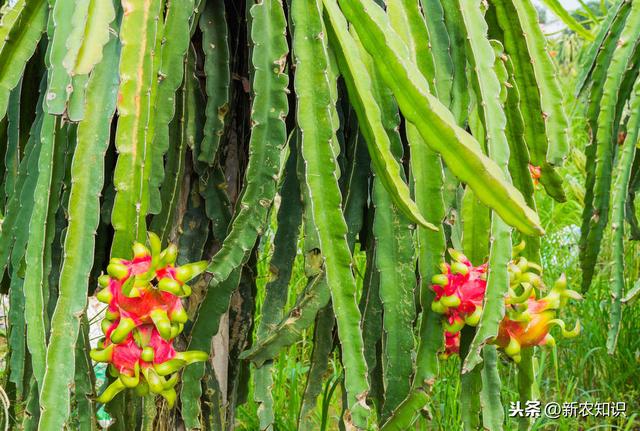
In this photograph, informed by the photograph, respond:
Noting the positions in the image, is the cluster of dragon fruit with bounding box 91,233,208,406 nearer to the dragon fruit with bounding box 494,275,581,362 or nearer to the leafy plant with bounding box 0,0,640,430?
the leafy plant with bounding box 0,0,640,430

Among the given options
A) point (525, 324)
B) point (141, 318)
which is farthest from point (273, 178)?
point (525, 324)

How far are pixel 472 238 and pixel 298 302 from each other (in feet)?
0.80

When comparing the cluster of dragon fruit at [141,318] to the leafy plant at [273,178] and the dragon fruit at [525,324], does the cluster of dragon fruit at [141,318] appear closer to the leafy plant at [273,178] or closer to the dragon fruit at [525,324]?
the leafy plant at [273,178]

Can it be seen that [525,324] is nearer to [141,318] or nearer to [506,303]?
[506,303]

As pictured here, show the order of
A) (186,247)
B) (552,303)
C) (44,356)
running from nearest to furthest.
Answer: (44,356) → (552,303) → (186,247)

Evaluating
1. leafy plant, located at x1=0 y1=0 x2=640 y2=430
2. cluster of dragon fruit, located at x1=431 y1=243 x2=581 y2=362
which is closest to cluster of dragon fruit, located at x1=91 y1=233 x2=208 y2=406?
leafy plant, located at x1=0 y1=0 x2=640 y2=430

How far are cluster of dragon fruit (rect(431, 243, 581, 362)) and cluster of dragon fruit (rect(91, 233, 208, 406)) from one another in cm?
32

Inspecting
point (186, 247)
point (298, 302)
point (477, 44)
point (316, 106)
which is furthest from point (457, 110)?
point (186, 247)

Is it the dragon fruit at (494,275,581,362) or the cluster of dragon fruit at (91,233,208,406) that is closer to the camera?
the cluster of dragon fruit at (91,233,208,406)

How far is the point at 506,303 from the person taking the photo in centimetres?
94

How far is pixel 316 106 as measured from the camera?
881 millimetres

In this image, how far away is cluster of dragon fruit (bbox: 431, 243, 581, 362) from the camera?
92cm

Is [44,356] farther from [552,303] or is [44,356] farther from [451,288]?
[552,303]

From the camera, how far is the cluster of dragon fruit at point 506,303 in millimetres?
917
